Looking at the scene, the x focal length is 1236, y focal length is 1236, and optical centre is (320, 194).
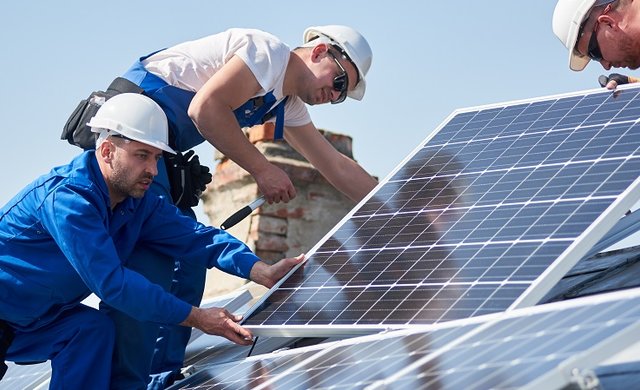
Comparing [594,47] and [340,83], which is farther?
[340,83]

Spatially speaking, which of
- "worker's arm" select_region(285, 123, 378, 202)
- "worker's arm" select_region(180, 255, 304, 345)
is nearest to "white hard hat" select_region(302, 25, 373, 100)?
"worker's arm" select_region(285, 123, 378, 202)

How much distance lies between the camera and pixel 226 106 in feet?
22.5

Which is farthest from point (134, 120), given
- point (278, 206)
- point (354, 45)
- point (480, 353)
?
point (278, 206)

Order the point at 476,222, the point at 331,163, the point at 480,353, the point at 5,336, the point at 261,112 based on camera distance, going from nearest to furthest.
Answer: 1. the point at 480,353
2. the point at 476,222
3. the point at 5,336
4. the point at 261,112
5. the point at 331,163

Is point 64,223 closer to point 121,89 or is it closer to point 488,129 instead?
point 121,89

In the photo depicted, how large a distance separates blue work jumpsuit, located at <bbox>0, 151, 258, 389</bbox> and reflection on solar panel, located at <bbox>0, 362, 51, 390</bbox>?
62 cm

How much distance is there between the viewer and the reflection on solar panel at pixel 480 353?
12.0 feet

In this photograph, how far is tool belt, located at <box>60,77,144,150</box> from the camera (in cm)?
694

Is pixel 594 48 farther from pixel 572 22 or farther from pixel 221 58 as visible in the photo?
pixel 221 58

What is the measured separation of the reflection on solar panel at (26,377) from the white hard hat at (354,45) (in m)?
2.47

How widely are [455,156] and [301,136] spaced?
136cm

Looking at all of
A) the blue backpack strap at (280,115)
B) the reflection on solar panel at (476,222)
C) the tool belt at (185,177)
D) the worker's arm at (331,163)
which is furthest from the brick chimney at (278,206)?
the reflection on solar panel at (476,222)

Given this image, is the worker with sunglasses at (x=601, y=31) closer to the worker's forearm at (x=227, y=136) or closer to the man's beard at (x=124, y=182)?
the worker's forearm at (x=227, y=136)

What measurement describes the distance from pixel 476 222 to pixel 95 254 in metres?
1.84
